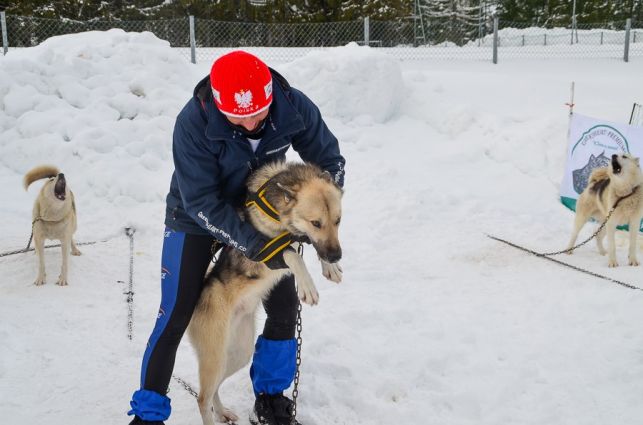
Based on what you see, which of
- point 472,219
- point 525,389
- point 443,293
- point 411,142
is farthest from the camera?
point 411,142

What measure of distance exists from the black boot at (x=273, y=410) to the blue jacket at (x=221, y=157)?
0.99 metres

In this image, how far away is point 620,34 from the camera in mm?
21375

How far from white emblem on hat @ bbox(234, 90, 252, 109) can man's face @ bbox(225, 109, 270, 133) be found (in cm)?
6

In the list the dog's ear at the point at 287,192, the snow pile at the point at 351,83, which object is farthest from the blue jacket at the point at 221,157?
the snow pile at the point at 351,83

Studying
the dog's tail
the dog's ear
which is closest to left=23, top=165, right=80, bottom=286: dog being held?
the dog's tail

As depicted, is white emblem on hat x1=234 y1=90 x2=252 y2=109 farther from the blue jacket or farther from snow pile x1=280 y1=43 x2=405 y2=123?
snow pile x1=280 y1=43 x2=405 y2=123

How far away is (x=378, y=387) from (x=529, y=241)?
370 centimetres

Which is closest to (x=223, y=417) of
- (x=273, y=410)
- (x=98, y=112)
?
(x=273, y=410)

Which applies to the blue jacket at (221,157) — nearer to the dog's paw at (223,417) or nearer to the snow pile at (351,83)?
the dog's paw at (223,417)

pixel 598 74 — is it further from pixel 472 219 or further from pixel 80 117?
pixel 80 117

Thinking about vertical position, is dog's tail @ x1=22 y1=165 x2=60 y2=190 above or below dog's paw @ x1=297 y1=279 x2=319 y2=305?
below

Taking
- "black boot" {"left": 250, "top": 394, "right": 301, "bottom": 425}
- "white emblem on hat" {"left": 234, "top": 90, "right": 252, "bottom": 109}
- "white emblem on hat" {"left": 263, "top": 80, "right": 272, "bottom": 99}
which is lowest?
"black boot" {"left": 250, "top": 394, "right": 301, "bottom": 425}

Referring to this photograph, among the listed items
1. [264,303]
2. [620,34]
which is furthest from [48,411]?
[620,34]

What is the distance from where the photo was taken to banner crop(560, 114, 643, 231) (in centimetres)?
694
